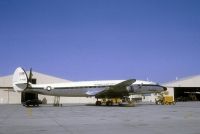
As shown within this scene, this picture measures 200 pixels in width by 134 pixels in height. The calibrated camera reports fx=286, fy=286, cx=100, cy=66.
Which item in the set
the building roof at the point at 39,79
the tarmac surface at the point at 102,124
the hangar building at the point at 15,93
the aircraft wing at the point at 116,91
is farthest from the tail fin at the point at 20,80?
the tarmac surface at the point at 102,124

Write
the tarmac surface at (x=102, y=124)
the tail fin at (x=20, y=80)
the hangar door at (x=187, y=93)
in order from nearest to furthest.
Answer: the tarmac surface at (x=102, y=124)
the tail fin at (x=20, y=80)
the hangar door at (x=187, y=93)

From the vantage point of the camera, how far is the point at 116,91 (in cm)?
4481

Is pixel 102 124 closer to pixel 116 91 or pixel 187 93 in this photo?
pixel 116 91

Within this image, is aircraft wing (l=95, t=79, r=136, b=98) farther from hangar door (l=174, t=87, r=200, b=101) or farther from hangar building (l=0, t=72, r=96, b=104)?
hangar door (l=174, t=87, r=200, b=101)

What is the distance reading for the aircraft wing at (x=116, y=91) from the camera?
43659mm

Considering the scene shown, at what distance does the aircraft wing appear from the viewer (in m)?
43.7

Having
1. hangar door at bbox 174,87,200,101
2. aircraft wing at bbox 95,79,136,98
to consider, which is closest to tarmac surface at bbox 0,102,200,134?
aircraft wing at bbox 95,79,136,98

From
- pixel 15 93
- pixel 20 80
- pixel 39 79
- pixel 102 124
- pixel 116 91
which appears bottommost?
pixel 102 124

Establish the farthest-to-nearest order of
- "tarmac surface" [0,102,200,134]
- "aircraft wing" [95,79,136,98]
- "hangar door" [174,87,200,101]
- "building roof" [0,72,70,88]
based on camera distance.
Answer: "hangar door" [174,87,200,101] < "building roof" [0,72,70,88] < "aircraft wing" [95,79,136,98] < "tarmac surface" [0,102,200,134]

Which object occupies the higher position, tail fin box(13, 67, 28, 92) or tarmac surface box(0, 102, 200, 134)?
tail fin box(13, 67, 28, 92)

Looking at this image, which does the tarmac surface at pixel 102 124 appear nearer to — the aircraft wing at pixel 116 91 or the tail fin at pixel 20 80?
the aircraft wing at pixel 116 91

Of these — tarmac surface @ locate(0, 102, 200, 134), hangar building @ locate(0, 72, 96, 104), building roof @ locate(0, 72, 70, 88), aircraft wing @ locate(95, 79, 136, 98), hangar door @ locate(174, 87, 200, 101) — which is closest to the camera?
tarmac surface @ locate(0, 102, 200, 134)

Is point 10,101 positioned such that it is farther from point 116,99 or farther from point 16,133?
point 16,133

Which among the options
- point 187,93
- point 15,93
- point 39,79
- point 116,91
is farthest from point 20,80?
point 187,93
